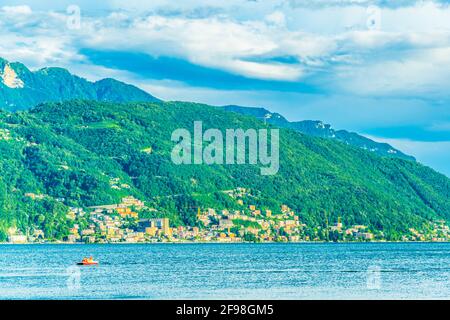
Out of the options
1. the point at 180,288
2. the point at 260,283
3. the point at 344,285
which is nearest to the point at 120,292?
the point at 180,288

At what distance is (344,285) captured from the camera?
114188 millimetres

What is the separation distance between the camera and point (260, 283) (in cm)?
11775

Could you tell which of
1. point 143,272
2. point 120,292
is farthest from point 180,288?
point 143,272
